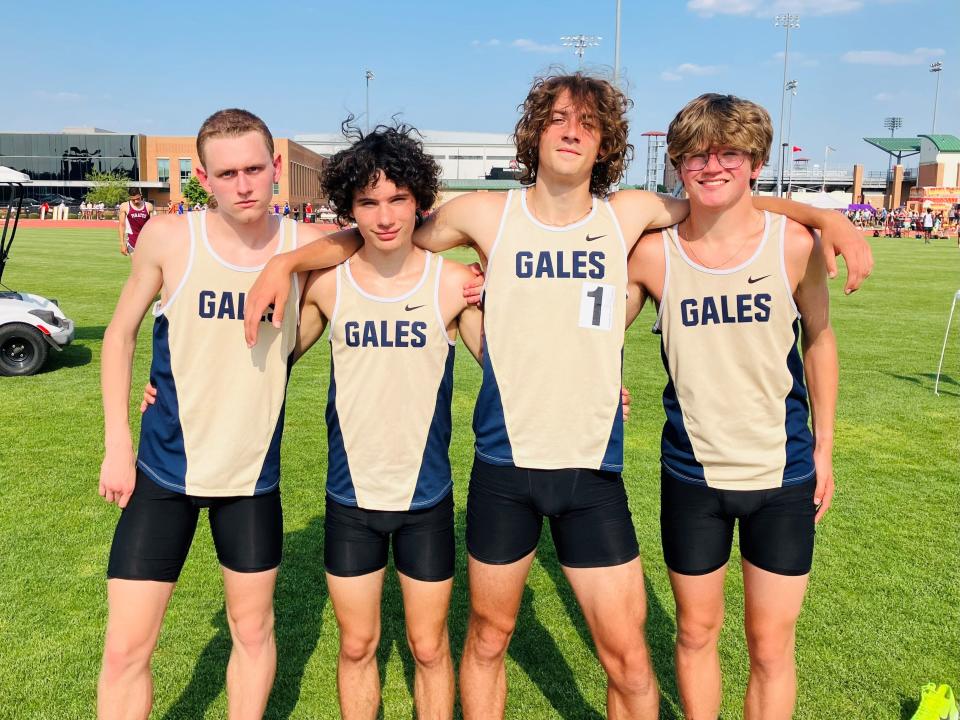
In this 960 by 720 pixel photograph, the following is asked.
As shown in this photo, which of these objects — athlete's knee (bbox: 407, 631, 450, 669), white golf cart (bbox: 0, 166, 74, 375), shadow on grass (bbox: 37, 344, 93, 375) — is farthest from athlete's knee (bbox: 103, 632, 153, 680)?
shadow on grass (bbox: 37, 344, 93, 375)

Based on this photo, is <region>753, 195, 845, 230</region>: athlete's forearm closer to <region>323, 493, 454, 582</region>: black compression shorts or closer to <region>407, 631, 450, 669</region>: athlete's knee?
<region>323, 493, 454, 582</region>: black compression shorts

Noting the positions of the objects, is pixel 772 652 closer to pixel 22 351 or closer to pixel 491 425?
pixel 491 425

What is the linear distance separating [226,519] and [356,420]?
0.58 meters

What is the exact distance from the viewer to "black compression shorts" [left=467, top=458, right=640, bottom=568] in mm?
2754

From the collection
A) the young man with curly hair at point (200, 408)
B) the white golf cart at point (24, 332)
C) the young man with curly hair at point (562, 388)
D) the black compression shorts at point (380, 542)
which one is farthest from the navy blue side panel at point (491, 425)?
the white golf cart at point (24, 332)

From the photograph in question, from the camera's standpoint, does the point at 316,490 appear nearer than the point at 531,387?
No

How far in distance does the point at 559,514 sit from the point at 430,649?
2.21 ft

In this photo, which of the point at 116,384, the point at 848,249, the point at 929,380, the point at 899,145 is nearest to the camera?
the point at 848,249

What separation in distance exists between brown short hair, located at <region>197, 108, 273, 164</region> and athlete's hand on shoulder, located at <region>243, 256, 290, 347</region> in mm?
454

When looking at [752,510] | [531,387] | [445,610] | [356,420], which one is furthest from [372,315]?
[752,510]

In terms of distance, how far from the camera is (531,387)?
108 inches

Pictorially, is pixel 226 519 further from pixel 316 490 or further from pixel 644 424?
pixel 644 424

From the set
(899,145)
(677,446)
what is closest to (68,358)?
(677,446)

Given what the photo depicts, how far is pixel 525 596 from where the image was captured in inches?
180
